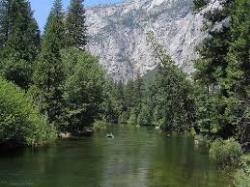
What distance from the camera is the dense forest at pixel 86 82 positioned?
47.2 meters

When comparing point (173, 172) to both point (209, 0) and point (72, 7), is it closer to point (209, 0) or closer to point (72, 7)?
point (209, 0)

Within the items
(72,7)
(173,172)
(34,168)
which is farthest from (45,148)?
(72,7)

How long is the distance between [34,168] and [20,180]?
21.4 feet

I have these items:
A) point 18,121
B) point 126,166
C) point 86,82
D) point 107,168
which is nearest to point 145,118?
point 86,82

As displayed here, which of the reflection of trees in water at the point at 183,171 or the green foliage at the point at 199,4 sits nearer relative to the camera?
the reflection of trees in water at the point at 183,171

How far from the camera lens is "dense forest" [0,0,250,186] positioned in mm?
47156

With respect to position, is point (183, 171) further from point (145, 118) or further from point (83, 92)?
point (145, 118)

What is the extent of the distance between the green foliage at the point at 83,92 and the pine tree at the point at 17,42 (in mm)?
7625

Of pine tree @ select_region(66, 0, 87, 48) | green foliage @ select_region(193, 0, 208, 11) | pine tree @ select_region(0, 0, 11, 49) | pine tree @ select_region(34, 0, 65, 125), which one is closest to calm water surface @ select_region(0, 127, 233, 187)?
green foliage @ select_region(193, 0, 208, 11)

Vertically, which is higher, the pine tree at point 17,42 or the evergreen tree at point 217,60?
the pine tree at point 17,42

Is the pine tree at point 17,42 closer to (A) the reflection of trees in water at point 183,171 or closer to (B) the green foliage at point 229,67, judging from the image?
(A) the reflection of trees in water at point 183,171

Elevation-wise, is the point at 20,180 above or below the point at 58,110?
below

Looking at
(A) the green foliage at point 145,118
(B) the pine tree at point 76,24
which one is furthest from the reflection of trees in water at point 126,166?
(A) the green foliage at point 145,118

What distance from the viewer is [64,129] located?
8519 centimetres
